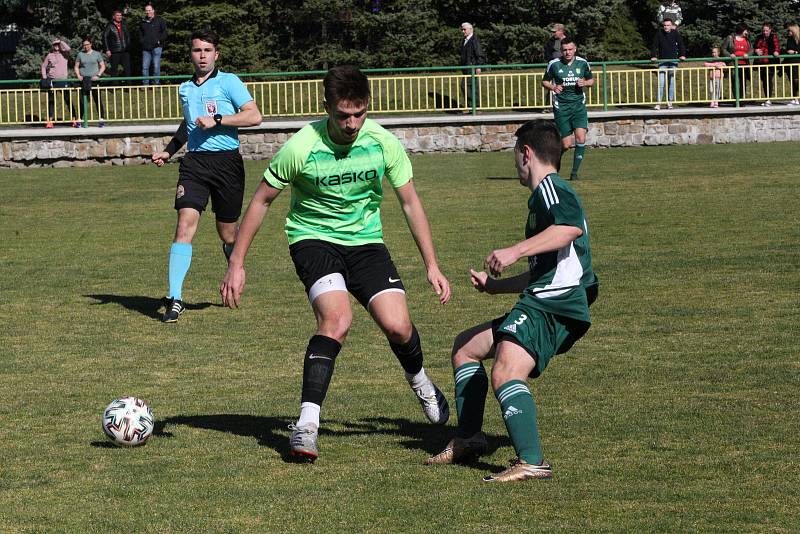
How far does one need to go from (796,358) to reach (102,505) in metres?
4.59

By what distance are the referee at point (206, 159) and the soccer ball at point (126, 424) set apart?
379 centimetres

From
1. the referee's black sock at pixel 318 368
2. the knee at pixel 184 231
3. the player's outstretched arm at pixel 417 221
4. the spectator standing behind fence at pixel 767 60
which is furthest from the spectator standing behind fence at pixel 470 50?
the referee's black sock at pixel 318 368

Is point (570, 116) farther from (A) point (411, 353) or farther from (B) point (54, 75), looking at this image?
(A) point (411, 353)

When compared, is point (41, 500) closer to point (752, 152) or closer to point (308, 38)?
point (752, 152)

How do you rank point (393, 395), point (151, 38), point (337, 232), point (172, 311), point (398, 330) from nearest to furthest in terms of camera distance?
point (398, 330) → point (337, 232) → point (393, 395) → point (172, 311) → point (151, 38)

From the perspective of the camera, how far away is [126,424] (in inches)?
251

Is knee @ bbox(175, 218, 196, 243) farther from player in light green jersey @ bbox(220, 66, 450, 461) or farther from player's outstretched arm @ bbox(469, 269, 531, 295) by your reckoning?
player's outstretched arm @ bbox(469, 269, 531, 295)

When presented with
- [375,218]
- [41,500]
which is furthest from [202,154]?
[41,500]

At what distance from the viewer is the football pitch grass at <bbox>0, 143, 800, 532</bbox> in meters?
5.30

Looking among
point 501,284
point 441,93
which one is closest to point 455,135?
point 441,93

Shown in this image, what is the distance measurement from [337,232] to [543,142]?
1.21 m

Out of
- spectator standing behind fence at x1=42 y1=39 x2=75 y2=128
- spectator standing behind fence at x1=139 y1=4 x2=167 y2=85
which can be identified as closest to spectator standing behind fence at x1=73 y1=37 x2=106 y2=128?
spectator standing behind fence at x1=42 y1=39 x2=75 y2=128

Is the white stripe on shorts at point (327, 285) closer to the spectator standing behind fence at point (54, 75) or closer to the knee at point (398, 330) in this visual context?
the knee at point (398, 330)

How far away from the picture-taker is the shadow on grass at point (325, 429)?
6453 mm
